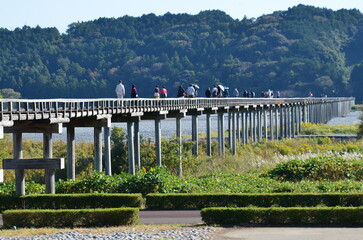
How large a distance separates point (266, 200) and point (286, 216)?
3.47 meters

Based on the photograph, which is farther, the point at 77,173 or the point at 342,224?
the point at 77,173

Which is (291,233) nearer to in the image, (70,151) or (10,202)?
(10,202)

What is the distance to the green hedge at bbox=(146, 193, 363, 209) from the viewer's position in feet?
101

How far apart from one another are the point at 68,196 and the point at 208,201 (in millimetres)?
5322

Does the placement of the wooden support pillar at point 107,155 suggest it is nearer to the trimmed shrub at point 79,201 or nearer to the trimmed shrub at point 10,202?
the trimmed shrub at point 10,202

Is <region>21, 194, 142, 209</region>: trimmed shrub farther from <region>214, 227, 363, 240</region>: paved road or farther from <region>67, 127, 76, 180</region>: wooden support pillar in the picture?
<region>67, 127, 76, 180</region>: wooden support pillar

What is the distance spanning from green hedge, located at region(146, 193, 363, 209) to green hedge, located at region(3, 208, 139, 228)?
4.63 meters

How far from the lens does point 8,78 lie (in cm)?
19175

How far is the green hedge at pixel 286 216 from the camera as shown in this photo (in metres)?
27.6

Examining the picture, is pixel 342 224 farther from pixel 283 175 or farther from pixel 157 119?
pixel 157 119

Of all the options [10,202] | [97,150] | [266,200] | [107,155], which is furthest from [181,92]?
[266,200]

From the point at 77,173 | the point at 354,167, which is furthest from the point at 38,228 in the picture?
the point at 77,173

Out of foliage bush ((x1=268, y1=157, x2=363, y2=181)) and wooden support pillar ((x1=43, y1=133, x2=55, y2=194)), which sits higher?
wooden support pillar ((x1=43, y1=133, x2=55, y2=194))

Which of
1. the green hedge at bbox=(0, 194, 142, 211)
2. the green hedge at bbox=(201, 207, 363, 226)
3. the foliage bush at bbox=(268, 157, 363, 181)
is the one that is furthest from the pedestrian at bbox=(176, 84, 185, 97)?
the green hedge at bbox=(201, 207, 363, 226)
